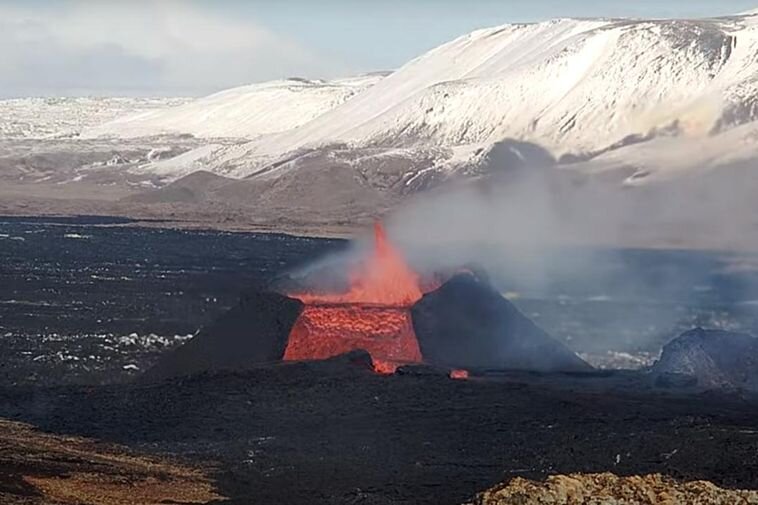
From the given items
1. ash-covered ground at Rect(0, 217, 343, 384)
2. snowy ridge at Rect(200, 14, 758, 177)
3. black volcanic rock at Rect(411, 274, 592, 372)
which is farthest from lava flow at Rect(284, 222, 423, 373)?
snowy ridge at Rect(200, 14, 758, 177)

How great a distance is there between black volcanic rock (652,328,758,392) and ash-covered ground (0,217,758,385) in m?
10.7

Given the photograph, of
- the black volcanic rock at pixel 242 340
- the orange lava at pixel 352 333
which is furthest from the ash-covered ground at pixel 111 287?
the orange lava at pixel 352 333

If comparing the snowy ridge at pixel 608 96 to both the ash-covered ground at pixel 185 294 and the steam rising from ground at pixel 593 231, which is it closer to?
the steam rising from ground at pixel 593 231

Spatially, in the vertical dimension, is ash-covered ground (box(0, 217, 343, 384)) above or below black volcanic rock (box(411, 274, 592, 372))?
below

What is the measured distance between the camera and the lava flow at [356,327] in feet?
152

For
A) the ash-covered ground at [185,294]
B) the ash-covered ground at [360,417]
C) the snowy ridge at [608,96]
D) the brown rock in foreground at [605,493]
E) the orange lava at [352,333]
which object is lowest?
the ash-covered ground at [185,294]

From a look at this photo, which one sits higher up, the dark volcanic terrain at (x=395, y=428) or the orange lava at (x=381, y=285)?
the orange lava at (x=381, y=285)

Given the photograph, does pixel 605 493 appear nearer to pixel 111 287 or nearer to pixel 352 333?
pixel 352 333

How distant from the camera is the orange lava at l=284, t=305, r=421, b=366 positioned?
46.2 m

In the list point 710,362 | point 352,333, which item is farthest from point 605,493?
point 352,333

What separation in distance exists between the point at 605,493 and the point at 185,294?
60853 mm

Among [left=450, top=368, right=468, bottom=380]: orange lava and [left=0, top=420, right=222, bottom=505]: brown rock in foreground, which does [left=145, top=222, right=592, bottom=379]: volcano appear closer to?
[left=450, top=368, right=468, bottom=380]: orange lava

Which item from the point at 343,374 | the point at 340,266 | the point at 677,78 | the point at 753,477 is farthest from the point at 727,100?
the point at 753,477

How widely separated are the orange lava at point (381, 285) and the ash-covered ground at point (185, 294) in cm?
774
